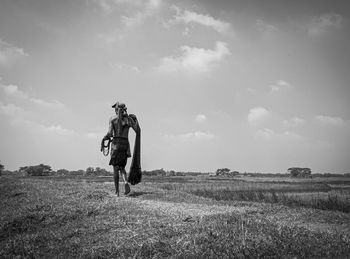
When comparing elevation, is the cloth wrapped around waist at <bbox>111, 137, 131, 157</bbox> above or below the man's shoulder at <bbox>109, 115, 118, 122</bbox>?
below

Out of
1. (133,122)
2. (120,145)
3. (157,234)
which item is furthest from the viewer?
(133,122)

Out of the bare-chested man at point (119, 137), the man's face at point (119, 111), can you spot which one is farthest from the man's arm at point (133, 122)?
the man's face at point (119, 111)

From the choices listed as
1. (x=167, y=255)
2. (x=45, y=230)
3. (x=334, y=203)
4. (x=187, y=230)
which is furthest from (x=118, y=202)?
(x=334, y=203)

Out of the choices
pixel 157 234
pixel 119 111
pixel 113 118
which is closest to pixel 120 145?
pixel 113 118

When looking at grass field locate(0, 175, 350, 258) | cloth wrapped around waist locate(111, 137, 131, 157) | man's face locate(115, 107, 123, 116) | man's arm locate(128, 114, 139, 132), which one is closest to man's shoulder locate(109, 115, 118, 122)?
man's face locate(115, 107, 123, 116)

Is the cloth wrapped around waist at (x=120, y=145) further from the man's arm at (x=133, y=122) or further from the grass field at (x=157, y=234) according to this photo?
the grass field at (x=157, y=234)

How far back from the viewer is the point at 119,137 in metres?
10.4

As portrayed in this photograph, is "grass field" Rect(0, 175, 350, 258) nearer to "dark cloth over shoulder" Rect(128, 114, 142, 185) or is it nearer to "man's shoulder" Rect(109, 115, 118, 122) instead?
"dark cloth over shoulder" Rect(128, 114, 142, 185)

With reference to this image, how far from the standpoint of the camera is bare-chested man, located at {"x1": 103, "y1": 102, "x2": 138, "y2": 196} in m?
10.3

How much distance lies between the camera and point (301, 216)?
7809 mm

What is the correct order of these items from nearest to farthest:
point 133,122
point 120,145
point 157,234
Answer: point 157,234 → point 120,145 → point 133,122

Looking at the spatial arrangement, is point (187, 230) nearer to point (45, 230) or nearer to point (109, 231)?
point (109, 231)

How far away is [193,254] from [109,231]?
2104 mm

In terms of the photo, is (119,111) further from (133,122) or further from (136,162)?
(136,162)
